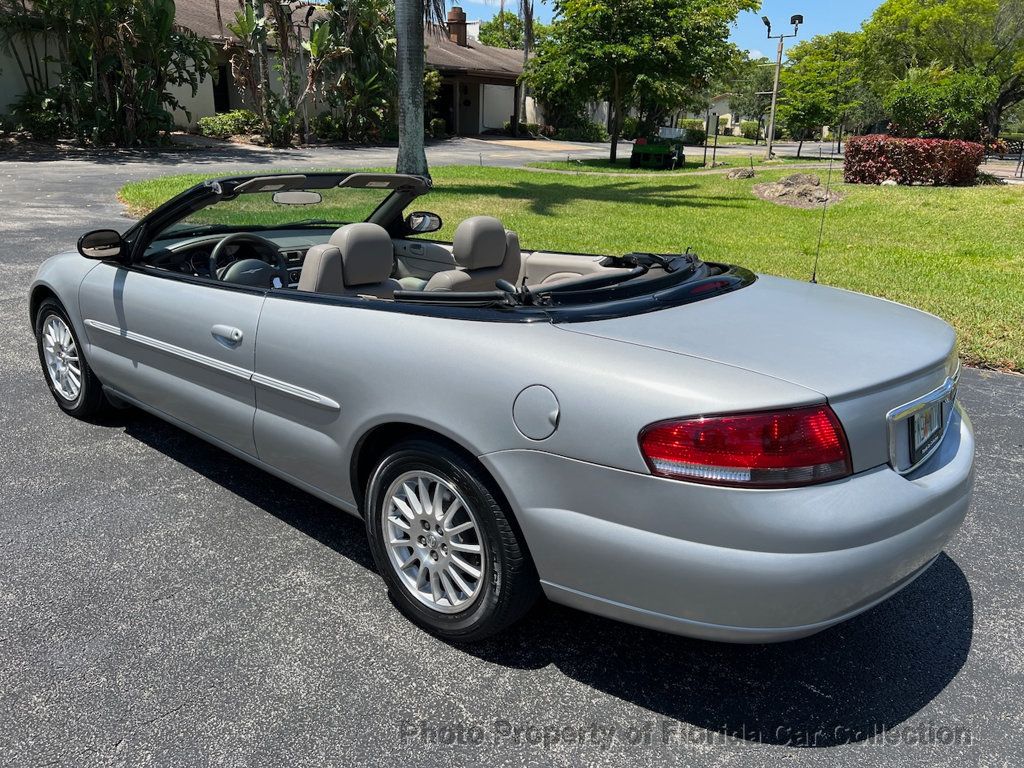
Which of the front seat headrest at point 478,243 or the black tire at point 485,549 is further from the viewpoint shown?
the front seat headrest at point 478,243

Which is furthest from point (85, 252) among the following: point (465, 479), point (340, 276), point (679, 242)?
point (679, 242)

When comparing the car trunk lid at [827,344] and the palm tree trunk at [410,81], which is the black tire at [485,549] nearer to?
the car trunk lid at [827,344]

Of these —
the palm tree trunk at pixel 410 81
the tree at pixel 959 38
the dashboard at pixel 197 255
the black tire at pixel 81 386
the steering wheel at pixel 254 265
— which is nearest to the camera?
the steering wheel at pixel 254 265

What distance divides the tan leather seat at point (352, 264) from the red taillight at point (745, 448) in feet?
4.92

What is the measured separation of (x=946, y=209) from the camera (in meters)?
15.1

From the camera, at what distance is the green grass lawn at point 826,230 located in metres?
8.00

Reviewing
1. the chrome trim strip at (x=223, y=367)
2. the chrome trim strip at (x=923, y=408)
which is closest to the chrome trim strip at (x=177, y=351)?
the chrome trim strip at (x=223, y=367)

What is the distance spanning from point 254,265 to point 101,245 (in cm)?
80

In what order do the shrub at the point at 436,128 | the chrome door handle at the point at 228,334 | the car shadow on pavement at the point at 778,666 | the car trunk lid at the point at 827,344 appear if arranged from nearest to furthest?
1. the car trunk lid at the point at 827,344
2. the car shadow on pavement at the point at 778,666
3. the chrome door handle at the point at 228,334
4. the shrub at the point at 436,128

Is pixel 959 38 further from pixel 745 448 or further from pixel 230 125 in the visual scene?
pixel 745 448

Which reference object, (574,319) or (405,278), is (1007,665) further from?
(405,278)

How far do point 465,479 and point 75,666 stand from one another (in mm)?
1401

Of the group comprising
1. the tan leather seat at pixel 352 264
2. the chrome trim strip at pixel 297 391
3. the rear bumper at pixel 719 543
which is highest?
the tan leather seat at pixel 352 264

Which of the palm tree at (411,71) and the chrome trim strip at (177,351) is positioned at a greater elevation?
the palm tree at (411,71)
